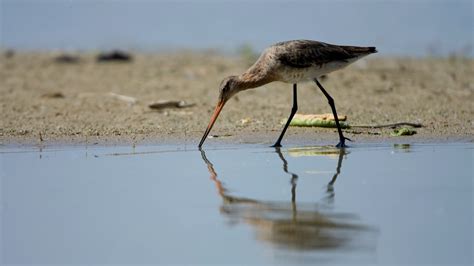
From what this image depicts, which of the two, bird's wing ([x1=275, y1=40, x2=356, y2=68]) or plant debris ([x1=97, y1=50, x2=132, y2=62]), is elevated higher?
bird's wing ([x1=275, y1=40, x2=356, y2=68])

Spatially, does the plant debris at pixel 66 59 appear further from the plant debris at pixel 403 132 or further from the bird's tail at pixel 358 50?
the plant debris at pixel 403 132

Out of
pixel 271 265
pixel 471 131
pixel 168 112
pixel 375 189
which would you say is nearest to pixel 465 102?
pixel 471 131

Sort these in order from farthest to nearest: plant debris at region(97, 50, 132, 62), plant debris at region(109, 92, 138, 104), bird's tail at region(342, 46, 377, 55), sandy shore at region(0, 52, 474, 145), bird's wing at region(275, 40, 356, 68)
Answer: plant debris at region(97, 50, 132, 62)
plant debris at region(109, 92, 138, 104)
sandy shore at region(0, 52, 474, 145)
bird's tail at region(342, 46, 377, 55)
bird's wing at region(275, 40, 356, 68)

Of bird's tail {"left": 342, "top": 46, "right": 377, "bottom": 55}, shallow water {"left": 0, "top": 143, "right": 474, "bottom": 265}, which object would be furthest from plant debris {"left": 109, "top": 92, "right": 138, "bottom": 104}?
bird's tail {"left": 342, "top": 46, "right": 377, "bottom": 55}

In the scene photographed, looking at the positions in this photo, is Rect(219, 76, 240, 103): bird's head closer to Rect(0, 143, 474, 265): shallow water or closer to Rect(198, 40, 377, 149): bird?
Rect(198, 40, 377, 149): bird

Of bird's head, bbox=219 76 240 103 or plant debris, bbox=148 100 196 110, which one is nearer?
bird's head, bbox=219 76 240 103

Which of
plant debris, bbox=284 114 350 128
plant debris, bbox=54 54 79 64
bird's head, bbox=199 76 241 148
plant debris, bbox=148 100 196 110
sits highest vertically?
bird's head, bbox=199 76 241 148

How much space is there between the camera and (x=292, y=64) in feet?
31.5

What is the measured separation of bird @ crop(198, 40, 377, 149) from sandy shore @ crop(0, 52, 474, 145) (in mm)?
584

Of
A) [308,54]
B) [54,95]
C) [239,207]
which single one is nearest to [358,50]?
[308,54]

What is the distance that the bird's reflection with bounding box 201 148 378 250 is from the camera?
5449mm

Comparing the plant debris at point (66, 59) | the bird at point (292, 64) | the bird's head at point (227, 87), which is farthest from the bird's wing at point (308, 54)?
the plant debris at point (66, 59)

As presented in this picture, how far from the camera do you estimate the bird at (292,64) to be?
961 cm

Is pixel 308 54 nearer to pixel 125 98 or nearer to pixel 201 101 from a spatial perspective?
pixel 201 101
